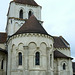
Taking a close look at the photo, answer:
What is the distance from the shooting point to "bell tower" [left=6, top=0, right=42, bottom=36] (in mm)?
36375

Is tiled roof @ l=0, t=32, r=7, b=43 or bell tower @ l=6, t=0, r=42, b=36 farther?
bell tower @ l=6, t=0, r=42, b=36

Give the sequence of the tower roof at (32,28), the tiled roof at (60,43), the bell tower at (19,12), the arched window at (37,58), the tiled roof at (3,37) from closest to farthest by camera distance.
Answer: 1. the arched window at (37,58)
2. the tower roof at (32,28)
3. the tiled roof at (3,37)
4. the bell tower at (19,12)
5. the tiled roof at (60,43)

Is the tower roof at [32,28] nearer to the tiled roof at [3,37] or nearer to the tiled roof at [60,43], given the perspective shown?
the tiled roof at [3,37]

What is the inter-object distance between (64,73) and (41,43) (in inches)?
409

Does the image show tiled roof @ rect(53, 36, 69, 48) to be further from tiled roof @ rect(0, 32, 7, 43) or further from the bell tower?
tiled roof @ rect(0, 32, 7, 43)

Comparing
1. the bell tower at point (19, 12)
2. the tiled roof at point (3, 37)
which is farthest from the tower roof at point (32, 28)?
the tiled roof at point (3, 37)

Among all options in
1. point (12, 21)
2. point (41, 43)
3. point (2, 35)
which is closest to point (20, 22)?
point (12, 21)

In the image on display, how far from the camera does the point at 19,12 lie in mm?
38344

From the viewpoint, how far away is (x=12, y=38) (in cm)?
2912

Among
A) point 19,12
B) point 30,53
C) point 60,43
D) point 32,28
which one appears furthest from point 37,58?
point 60,43

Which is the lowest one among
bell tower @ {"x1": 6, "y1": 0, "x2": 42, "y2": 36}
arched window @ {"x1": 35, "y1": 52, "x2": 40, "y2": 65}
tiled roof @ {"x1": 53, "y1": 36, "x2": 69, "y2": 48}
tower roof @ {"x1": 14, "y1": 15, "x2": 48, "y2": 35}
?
arched window @ {"x1": 35, "y1": 52, "x2": 40, "y2": 65}

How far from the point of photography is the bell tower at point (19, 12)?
3638 centimetres

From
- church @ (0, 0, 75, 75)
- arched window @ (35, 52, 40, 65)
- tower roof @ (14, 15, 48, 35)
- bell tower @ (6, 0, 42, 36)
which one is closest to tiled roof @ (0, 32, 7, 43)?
bell tower @ (6, 0, 42, 36)

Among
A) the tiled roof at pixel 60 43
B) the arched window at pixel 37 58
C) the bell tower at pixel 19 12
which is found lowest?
the arched window at pixel 37 58
